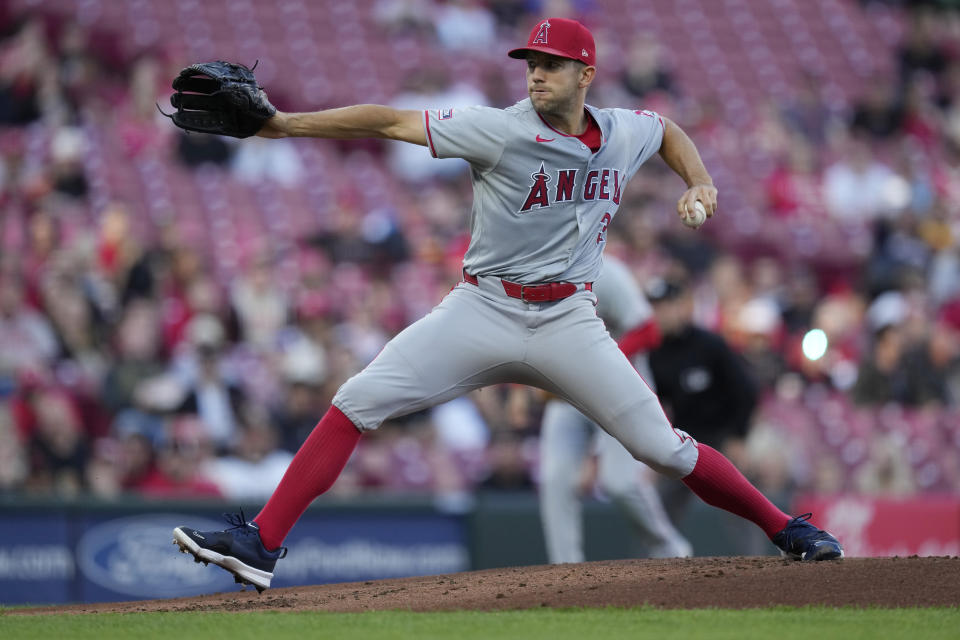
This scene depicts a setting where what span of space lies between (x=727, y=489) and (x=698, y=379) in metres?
3.20

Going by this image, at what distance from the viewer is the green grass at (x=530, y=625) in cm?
423

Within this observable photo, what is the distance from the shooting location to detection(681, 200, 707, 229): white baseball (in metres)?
4.78

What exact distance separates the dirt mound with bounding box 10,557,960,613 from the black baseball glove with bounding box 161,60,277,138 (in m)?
1.78

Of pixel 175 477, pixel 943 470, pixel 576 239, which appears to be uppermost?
pixel 576 239

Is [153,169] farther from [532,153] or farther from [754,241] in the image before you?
[532,153]

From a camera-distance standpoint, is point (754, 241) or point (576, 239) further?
point (754, 241)

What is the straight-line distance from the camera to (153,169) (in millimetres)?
12078

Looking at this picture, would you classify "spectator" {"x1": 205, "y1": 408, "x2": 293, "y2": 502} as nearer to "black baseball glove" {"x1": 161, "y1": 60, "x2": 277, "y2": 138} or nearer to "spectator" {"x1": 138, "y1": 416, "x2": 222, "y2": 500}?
"spectator" {"x1": 138, "y1": 416, "x2": 222, "y2": 500}

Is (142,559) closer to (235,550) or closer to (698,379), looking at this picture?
(698,379)

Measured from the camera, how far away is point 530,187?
4.84m

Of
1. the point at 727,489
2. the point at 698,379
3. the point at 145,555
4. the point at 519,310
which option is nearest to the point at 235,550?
the point at 519,310

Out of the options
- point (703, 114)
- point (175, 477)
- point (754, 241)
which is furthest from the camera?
point (703, 114)

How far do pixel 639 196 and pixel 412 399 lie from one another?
8.53 metres

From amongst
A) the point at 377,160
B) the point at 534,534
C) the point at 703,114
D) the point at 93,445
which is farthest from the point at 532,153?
the point at 703,114
